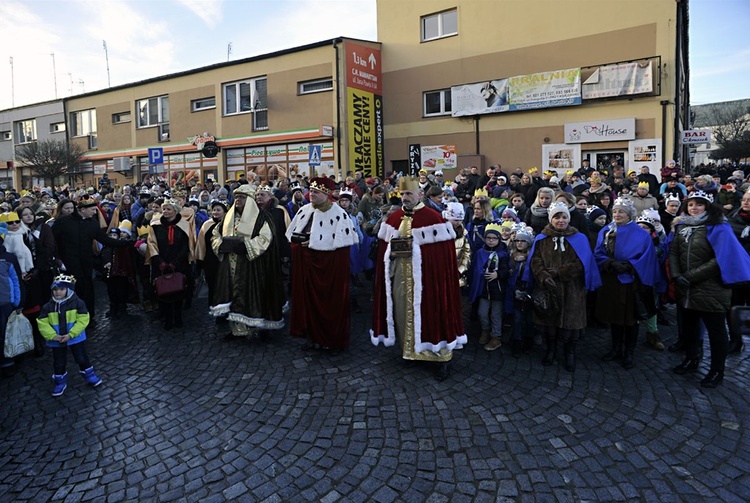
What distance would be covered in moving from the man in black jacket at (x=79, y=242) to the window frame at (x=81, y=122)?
1085 inches

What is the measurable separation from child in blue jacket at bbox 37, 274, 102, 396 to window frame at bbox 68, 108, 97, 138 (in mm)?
29794

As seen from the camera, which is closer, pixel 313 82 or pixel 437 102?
pixel 437 102

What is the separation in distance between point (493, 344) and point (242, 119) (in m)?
20.5

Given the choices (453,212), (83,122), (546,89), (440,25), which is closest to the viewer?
(453,212)

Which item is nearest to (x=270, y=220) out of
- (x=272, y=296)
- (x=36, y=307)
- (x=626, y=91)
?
(x=272, y=296)

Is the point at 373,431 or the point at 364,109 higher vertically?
the point at 364,109

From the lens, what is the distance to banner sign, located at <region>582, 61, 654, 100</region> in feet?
50.5

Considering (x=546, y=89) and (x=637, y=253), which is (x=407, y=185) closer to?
(x=637, y=253)

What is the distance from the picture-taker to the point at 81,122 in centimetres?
3109

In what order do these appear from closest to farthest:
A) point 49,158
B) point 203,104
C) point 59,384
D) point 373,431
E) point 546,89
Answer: point 373,431 < point 59,384 < point 546,89 < point 203,104 < point 49,158

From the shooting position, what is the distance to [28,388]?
5195 mm

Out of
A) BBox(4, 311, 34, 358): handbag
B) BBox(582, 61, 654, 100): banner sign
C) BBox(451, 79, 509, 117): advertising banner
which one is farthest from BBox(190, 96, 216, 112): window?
BBox(4, 311, 34, 358): handbag

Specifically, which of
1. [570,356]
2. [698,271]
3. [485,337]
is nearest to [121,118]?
[485,337]

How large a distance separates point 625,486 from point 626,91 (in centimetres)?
1540
